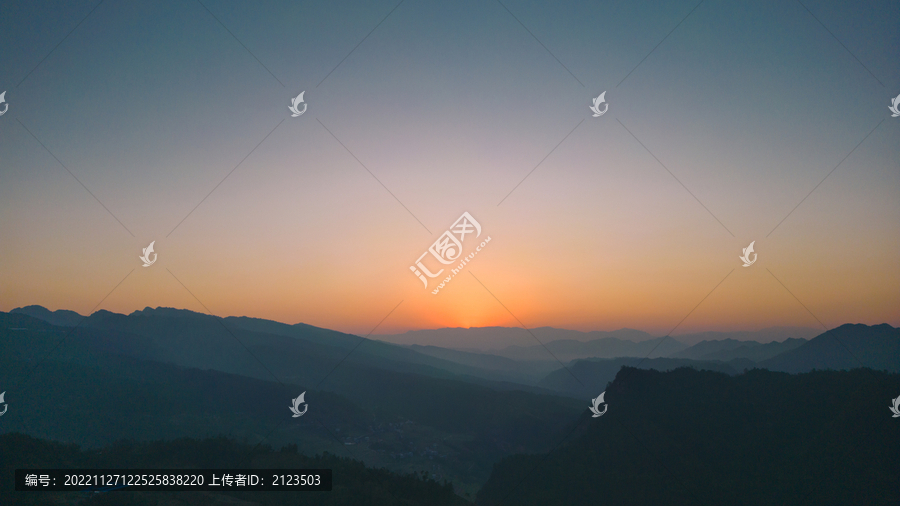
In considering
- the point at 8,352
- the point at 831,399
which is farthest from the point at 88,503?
the point at 8,352

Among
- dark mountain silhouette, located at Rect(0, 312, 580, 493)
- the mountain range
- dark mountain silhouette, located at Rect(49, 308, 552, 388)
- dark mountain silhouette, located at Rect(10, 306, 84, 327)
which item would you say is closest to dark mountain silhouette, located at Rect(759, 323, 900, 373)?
the mountain range

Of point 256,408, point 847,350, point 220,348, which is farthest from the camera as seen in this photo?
point 220,348

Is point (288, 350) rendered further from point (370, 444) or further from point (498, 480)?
point (498, 480)

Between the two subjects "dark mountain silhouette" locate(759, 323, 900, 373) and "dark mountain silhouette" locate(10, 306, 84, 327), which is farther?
"dark mountain silhouette" locate(10, 306, 84, 327)

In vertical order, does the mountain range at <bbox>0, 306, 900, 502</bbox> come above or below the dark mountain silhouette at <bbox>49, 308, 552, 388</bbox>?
below

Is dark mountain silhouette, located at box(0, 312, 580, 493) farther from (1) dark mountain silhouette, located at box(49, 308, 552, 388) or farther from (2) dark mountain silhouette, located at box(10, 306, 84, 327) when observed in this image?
(2) dark mountain silhouette, located at box(10, 306, 84, 327)

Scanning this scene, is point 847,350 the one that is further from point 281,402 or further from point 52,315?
point 52,315

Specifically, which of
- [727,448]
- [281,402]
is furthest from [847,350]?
[281,402]
